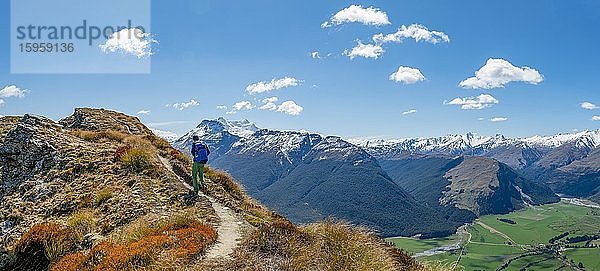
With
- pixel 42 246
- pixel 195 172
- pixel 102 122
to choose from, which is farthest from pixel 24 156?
pixel 102 122

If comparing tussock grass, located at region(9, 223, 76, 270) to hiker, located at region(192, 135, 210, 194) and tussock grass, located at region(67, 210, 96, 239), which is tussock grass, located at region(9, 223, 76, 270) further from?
hiker, located at region(192, 135, 210, 194)

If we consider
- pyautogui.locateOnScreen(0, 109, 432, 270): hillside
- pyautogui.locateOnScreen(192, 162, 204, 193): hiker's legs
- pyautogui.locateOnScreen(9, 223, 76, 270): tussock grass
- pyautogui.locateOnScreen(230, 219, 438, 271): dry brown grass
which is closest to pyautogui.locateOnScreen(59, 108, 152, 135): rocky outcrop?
pyautogui.locateOnScreen(0, 109, 432, 270): hillside

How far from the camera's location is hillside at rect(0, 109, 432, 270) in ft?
47.7

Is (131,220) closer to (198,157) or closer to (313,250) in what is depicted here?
(198,157)

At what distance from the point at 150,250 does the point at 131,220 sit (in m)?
7.54

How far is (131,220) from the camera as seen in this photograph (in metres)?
21.0

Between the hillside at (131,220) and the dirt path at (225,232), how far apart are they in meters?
0.05

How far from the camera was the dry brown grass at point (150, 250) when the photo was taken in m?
13.5

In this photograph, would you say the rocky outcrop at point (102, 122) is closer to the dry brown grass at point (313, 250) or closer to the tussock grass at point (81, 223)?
the tussock grass at point (81, 223)

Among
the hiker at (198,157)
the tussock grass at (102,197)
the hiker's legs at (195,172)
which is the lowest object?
the tussock grass at (102,197)

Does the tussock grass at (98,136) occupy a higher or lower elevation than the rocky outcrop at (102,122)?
lower

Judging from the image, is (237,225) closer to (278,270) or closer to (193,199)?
(193,199)

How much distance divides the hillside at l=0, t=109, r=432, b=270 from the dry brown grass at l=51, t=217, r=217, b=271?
44 millimetres

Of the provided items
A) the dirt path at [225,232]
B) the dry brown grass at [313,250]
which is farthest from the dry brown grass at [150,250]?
the dry brown grass at [313,250]
